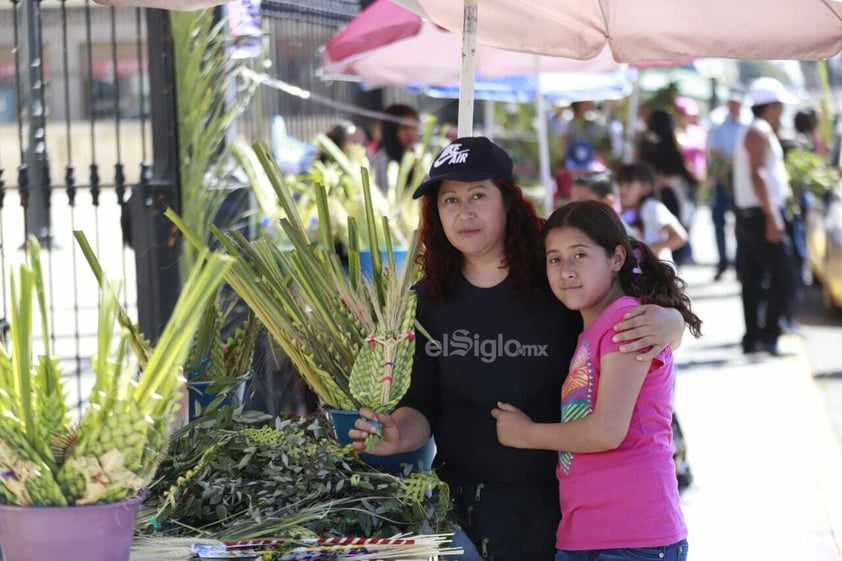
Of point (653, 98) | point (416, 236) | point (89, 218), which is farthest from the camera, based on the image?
point (89, 218)

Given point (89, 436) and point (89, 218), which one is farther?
point (89, 218)

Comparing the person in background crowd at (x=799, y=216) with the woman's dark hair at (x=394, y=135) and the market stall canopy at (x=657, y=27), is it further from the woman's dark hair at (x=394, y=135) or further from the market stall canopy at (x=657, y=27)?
the market stall canopy at (x=657, y=27)

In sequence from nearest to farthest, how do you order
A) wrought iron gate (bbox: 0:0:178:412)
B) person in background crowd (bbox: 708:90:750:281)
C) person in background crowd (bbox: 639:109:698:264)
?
wrought iron gate (bbox: 0:0:178:412) < person in background crowd (bbox: 639:109:698:264) < person in background crowd (bbox: 708:90:750:281)

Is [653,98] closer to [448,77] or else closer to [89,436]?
[448,77]

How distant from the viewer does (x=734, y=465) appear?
21.4 feet

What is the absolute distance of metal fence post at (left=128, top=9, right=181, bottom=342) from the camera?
5.51 meters

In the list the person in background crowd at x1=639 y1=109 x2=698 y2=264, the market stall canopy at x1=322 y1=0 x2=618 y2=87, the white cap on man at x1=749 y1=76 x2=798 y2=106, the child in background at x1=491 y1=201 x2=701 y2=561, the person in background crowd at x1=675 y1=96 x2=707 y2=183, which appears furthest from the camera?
the person in background crowd at x1=675 y1=96 x2=707 y2=183

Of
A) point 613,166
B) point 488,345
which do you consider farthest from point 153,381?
point 613,166

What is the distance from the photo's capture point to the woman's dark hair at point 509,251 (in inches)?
120

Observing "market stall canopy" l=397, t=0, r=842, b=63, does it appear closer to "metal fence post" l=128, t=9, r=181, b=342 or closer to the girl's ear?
the girl's ear

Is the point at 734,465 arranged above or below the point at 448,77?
below

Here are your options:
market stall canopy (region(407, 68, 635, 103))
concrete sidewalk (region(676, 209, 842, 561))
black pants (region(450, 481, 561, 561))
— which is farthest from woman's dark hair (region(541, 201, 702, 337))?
market stall canopy (region(407, 68, 635, 103))

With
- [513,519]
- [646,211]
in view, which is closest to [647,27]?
[513,519]

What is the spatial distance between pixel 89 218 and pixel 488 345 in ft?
51.5
